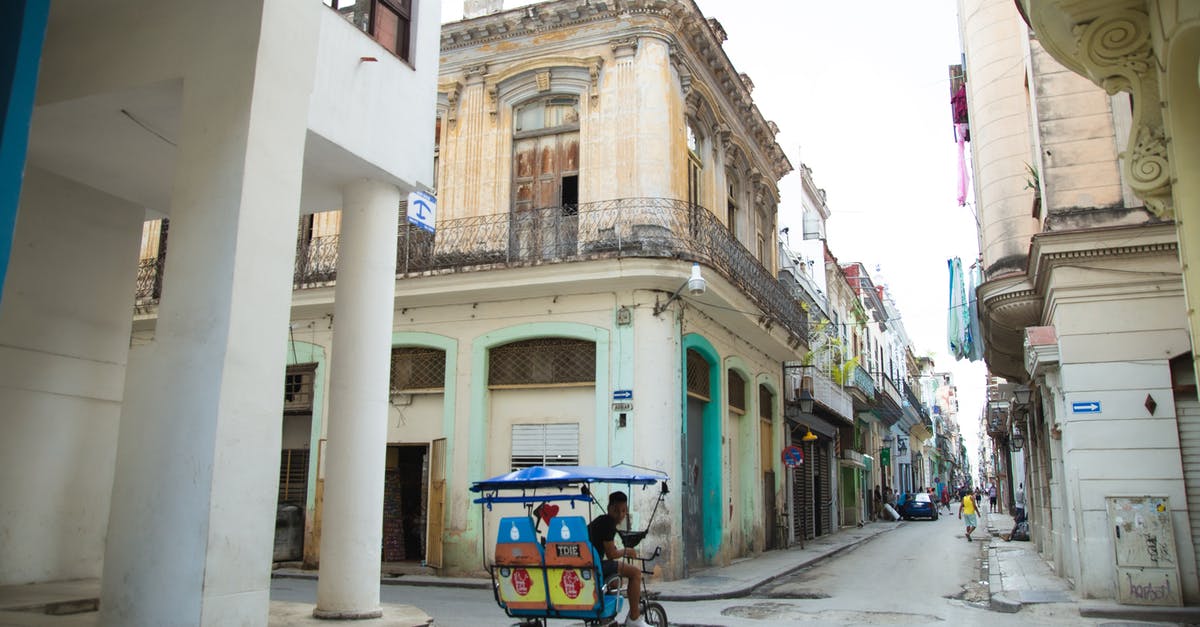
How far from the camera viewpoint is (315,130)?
773 centimetres

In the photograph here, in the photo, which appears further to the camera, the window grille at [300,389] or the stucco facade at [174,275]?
the window grille at [300,389]

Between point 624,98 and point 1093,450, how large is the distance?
31.2 feet

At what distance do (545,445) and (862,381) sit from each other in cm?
2109

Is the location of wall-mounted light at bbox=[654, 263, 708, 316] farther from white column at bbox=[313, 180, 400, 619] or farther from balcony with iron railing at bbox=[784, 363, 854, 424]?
balcony with iron railing at bbox=[784, 363, 854, 424]

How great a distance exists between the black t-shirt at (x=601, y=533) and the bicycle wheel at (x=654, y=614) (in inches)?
27.4

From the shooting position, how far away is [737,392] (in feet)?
65.8

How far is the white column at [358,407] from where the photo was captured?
7.86 metres

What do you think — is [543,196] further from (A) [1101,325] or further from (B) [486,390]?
(A) [1101,325]

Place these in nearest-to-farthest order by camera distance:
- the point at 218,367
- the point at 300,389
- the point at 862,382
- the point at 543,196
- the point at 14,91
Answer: the point at 14,91, the point at 218,367, the point at 543,196, the point at 300,389, the point at 862,382

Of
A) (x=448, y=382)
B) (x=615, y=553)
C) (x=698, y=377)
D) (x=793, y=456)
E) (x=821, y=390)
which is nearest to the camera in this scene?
(x=615, y=553)

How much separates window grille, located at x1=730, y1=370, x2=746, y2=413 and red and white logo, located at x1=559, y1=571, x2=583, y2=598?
11932 mm

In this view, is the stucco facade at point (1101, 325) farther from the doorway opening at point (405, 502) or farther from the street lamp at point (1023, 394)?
the doorway opening at point (405, 502)

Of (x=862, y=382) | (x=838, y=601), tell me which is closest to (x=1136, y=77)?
(x=838, y=601)

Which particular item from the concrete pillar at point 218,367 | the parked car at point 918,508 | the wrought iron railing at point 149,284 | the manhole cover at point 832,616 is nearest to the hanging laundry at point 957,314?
the manhole cover at point 832,616
